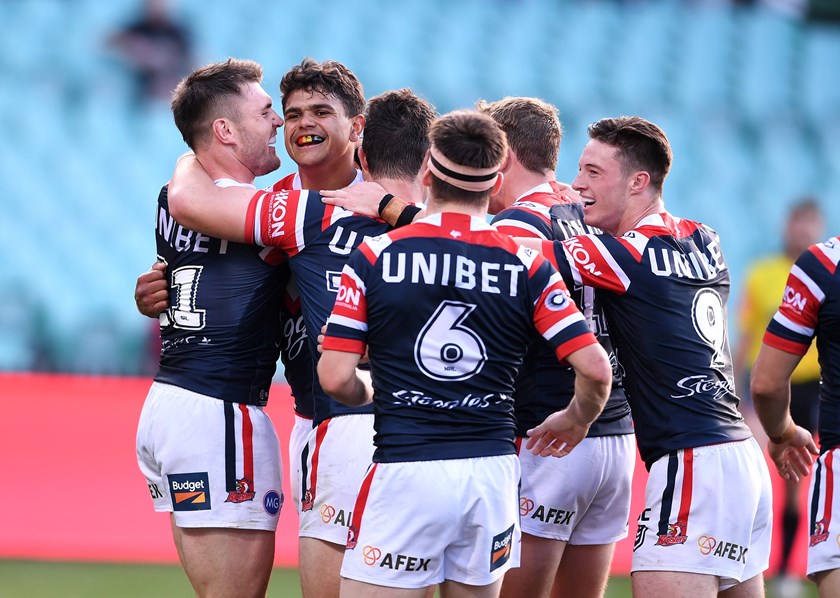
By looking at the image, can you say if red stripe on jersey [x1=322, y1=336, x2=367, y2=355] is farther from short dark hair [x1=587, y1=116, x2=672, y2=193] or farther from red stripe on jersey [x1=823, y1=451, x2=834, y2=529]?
red stripe on jersey [x1=823, y1=451, x2=834, y2=529]

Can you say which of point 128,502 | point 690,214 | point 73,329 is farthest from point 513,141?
point 690,214

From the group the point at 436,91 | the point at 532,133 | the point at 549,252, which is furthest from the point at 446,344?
the point at 436,91

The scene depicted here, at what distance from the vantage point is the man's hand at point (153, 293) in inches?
186

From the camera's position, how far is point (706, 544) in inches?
165

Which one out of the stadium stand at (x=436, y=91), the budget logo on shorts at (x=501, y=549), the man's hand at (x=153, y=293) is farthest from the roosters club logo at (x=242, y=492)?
the stadium stand at (x=436, y=91)

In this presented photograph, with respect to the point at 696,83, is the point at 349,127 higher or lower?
lower

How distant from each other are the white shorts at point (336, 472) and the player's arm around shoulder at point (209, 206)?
84 cm

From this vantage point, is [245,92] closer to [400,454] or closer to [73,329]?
[400,454]

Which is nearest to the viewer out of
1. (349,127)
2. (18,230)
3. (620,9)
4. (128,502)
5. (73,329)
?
(349,127)

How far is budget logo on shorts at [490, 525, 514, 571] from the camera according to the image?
3666 millimetres

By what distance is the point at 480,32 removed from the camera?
50.0 feet

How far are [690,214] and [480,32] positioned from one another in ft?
12.3

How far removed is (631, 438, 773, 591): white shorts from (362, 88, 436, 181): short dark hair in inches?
60.2

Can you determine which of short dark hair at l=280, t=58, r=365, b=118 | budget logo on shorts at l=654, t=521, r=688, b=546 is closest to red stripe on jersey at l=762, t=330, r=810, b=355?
budget logo on shorts at l=654, t=521, r=688, b=546
